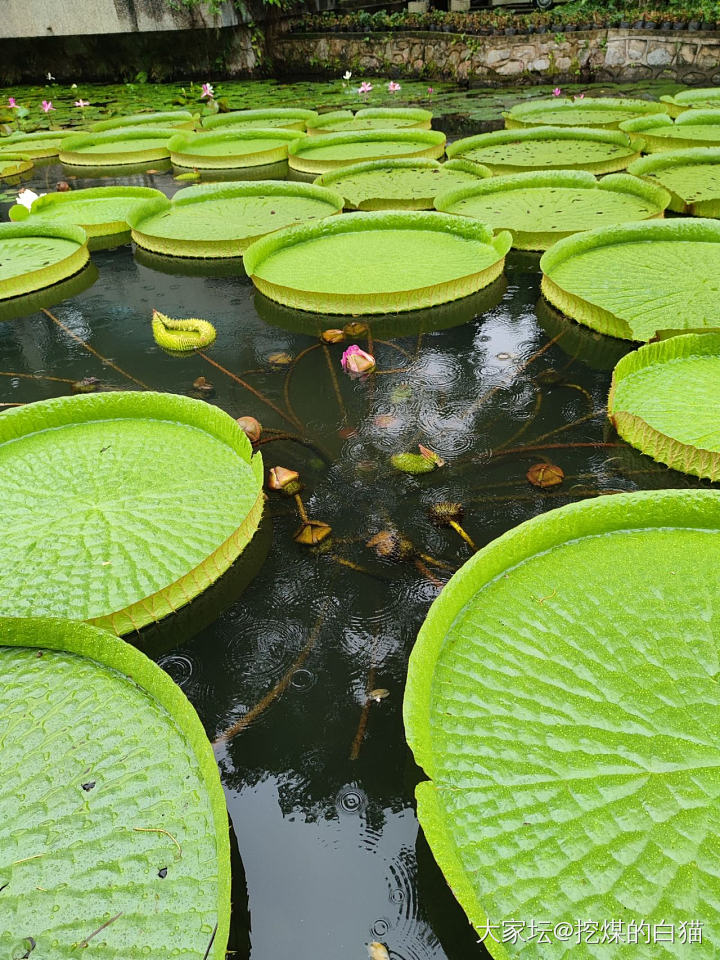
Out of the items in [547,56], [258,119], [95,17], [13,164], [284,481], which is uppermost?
[95,17]

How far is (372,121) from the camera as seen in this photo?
6.35 metres

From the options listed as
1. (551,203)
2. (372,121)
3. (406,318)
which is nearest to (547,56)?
(372,121)

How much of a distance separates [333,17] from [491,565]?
1405 centimetres

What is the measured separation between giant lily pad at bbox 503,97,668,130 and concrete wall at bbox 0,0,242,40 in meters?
6.35

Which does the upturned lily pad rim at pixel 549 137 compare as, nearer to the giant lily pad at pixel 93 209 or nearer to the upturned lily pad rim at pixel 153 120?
the giant lily pad at pixel 93 209

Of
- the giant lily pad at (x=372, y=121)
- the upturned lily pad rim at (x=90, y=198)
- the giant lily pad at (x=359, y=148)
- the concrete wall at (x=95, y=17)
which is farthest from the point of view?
the concrete wall at (x=95, y=17)

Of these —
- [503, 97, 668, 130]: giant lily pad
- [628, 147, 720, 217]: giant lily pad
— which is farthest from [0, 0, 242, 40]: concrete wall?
[628, 147, 720, 217]: giant lily pad

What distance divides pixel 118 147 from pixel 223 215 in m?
3.14

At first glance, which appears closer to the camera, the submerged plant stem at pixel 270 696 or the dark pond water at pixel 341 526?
the dark pond water at pixel 341 526

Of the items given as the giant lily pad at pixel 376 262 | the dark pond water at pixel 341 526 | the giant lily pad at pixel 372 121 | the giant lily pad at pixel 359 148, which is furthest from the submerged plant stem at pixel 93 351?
the giant lily pad at pixel 372 121

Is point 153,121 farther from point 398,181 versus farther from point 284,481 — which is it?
point 284,481

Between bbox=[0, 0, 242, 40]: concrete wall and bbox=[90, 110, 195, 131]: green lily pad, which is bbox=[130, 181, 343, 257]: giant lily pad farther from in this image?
bbox=[0, 0, 242, 40]: concrete wall

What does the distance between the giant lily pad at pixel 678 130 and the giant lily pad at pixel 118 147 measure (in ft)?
13.5

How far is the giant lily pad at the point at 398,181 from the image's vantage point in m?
3.80
